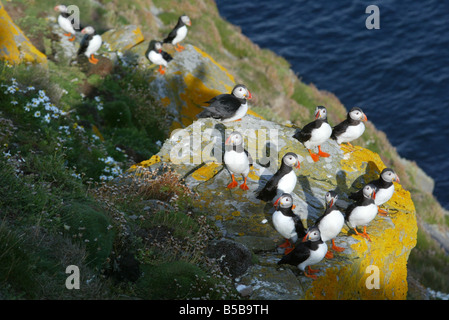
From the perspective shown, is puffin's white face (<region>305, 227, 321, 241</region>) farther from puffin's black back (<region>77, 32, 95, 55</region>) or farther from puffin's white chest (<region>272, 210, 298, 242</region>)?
puffin's black back (<region>77, 32, 95, 55</region>)

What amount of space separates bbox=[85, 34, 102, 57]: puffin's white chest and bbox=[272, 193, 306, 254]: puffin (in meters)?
10.0

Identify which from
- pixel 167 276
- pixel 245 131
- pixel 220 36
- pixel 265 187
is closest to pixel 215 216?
pixel 265 187

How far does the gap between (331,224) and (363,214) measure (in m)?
0.74

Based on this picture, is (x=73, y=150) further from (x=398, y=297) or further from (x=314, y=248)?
(x=398, y=297)

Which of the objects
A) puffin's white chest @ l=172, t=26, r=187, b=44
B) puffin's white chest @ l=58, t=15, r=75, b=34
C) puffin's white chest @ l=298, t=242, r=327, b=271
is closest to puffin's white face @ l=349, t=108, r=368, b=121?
puffin's white chest @ l=298, t=242, r=327, b=271

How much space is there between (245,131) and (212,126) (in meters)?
0.71

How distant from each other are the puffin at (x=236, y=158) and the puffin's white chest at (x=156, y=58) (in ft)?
25.7

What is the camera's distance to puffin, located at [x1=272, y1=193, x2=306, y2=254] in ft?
23.6

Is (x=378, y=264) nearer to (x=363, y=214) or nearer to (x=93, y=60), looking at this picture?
(x=363, y=214)

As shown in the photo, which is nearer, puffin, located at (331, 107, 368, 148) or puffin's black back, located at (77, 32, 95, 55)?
puffin, located at (331, 107, 368, 148)

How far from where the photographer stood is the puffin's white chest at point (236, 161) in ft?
26.9

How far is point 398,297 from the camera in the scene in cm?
799

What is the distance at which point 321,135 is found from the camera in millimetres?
8992

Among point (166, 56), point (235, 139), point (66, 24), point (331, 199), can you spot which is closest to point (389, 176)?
point (331, 199)
